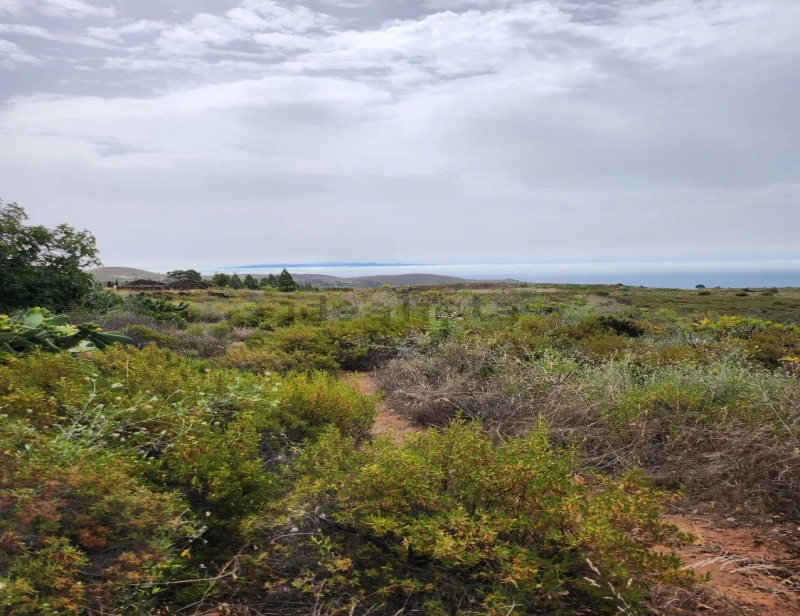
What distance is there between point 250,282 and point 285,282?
9.59 ft

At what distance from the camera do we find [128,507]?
2109 mm

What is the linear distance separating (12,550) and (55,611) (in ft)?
1.31

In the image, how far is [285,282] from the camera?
3697 centimetres

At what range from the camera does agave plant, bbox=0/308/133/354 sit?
4621 millimetres

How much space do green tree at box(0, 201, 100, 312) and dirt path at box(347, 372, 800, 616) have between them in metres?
8.38

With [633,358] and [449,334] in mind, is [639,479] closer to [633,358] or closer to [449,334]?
[633,358]

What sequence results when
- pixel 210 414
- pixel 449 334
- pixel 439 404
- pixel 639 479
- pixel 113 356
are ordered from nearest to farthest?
pixel 639 479, pixel 210 414, pixel 113 356, pixel 439 404, pixel 449 334

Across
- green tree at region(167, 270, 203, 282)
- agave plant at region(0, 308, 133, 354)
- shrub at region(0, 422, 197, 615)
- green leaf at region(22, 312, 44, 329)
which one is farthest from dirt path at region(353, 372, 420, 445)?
green tree at region(167, 270, 203, 282)

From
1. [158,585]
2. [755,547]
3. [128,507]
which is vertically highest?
[128,507]

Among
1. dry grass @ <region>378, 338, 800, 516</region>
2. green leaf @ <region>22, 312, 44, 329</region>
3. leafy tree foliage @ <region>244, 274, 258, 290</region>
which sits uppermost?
leafy tree foliage @ <region>244, 274, 258, 290</region>

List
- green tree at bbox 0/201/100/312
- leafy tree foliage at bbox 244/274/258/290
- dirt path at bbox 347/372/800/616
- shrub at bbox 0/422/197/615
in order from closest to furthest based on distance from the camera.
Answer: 1. shrub at bbox 0/422/197/615
2. dirt path at bbox 347/372/800/616
3. green tree at bbox 0/201/100/312
4. leafy tree foliage at bbox 244/274/258/290

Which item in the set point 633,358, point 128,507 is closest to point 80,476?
point 128,507

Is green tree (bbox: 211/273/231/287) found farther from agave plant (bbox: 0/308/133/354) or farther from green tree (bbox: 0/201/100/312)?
agave plant (bbox: 0/308/133/354)

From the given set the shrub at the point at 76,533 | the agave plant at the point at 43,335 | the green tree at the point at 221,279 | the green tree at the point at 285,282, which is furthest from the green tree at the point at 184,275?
the shrub at the point at 76,533
